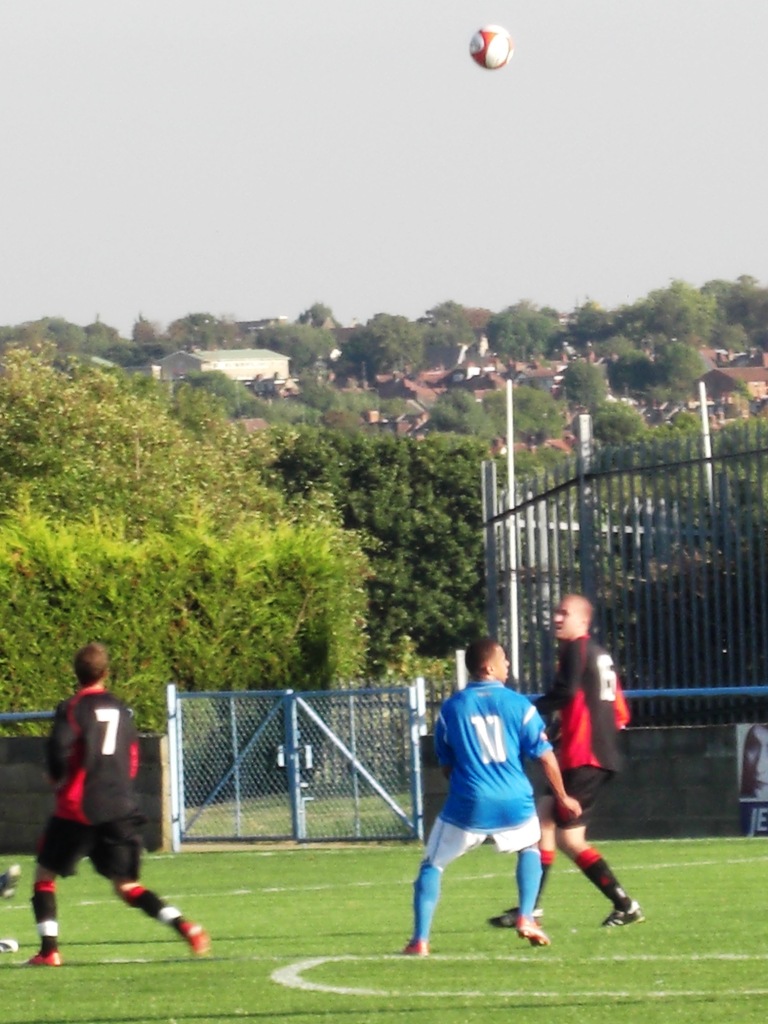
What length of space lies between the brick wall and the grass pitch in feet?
12.7

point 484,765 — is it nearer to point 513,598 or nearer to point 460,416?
point 513,598

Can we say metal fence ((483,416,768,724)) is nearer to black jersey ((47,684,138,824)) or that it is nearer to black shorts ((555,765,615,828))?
black shorts ((555,765,615,828))

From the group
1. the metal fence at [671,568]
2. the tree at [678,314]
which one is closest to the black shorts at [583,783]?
the metal fence at [671,568]

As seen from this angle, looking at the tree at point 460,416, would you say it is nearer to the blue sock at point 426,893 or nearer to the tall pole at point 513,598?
the tall pole at point 513,598

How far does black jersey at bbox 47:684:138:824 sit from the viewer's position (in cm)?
934

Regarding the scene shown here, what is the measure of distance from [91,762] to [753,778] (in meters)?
9.52

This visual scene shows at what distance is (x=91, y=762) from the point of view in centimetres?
935

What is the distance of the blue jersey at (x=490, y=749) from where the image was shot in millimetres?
9172

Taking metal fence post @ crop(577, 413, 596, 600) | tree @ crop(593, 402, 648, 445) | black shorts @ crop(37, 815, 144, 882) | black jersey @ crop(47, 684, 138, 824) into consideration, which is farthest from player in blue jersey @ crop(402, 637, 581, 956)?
tree @ crop(593, 402, 648, 445)

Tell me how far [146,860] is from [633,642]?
185 inches

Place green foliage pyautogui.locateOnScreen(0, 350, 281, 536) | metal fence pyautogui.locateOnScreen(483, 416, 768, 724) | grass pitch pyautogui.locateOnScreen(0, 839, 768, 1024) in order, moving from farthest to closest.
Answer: green foliage pyautogui.locateOnScreen(0, 350, 281, 536) < metal fence pyautogui.locateOnScreen(483, 416, 768, 724) < grass pitch pyautogui.locateOnScreen(0, 839, 768, 1024)

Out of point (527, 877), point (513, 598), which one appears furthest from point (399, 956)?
point (513, 598)

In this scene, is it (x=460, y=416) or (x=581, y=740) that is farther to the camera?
(x=460, y=416)

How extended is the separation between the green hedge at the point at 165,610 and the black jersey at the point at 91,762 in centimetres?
1185
